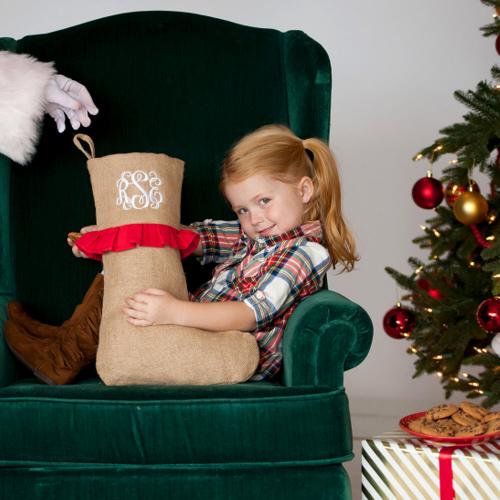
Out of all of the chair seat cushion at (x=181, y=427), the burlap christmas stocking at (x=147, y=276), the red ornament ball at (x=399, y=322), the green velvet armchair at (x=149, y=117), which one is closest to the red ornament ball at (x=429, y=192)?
the red ornament ball at (x=399, y=322)

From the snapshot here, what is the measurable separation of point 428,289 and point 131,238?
1.23m

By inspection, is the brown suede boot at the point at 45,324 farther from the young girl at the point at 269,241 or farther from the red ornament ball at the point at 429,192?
the red ornament ball at the point at 429,192

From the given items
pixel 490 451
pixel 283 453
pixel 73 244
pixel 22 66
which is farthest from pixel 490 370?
pixel 22 66

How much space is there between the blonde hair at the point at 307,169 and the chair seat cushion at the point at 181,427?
1.96ft

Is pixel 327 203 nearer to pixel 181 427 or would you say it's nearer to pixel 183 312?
pixel 183 312

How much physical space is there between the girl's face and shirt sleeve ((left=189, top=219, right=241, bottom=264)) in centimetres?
18

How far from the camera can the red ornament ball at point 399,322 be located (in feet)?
8.63

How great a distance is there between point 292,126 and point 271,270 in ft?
1.78

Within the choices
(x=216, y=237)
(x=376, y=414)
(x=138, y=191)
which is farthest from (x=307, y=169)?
(x=376, y=414)

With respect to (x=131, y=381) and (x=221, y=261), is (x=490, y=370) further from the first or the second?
(x=131, y=381)

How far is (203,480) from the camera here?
153 centimetres

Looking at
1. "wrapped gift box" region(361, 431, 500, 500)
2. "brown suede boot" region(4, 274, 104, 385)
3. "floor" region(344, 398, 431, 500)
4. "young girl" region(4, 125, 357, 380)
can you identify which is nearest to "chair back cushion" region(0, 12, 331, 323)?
"young girl" region(4, 125, 357, 380)

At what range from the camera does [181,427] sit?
59.9 inches

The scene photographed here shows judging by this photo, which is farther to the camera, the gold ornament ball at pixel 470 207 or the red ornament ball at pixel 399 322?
the red ornament ball at pixel 399 322
